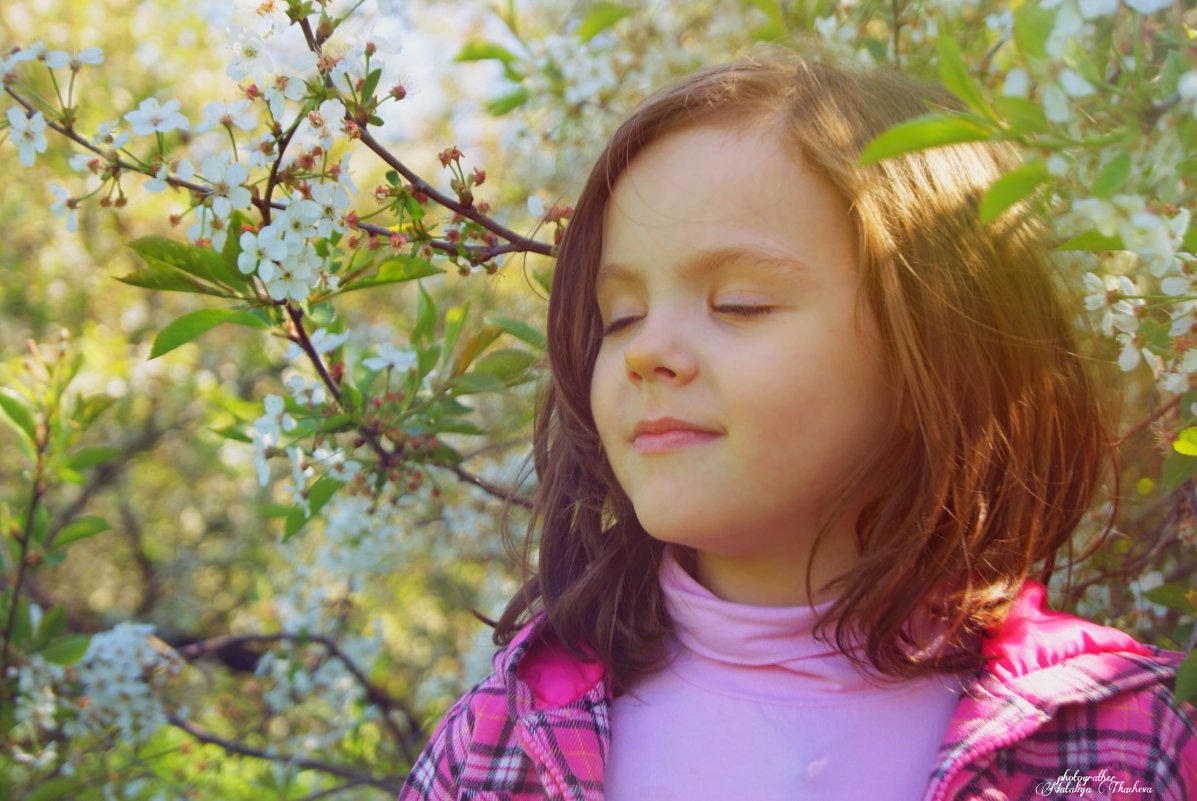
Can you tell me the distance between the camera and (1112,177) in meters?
0.78

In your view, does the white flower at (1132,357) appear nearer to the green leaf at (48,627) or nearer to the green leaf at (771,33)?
the green leaf at (771,33)

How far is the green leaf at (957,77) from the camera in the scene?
2.66 ft

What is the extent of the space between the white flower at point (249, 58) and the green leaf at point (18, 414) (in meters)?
0.93

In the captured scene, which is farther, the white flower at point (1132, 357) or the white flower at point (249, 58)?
the white flower at point (249, 58)

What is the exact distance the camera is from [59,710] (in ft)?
6.92

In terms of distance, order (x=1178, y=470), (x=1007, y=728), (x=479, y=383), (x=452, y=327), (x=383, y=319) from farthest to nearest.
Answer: (x=383, y=319)
(x=452, y=327)
(x=479, y=383)
(x=1178, y=470)
(x=1007, y=728)

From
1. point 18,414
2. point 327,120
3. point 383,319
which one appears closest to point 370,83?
point 327,120

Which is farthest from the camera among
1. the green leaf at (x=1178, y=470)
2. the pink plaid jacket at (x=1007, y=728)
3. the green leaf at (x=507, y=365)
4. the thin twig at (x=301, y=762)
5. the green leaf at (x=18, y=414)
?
the thin twig at (x=301, y=762)

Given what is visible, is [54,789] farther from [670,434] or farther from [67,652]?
[670,434]

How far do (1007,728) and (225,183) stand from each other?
0.96 metres

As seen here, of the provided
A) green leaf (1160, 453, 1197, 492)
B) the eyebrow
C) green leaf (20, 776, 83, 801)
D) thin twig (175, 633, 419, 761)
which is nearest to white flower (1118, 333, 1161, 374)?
green leaf (1160, 453, 1197, 492)

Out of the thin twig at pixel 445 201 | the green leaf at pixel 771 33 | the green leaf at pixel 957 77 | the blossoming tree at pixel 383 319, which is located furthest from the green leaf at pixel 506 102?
the green leaf at pixel 957 77

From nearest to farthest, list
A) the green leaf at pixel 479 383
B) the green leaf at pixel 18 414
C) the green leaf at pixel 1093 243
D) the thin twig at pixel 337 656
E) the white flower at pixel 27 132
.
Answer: the green leaf at pixel 1093 243
the white flower at pixel 27 132
the green leaf at pixel 479 383
the green leaf at pixel 18 414
the thin twig at pixel 337 656

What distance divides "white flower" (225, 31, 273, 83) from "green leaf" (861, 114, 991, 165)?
2.46 ft
